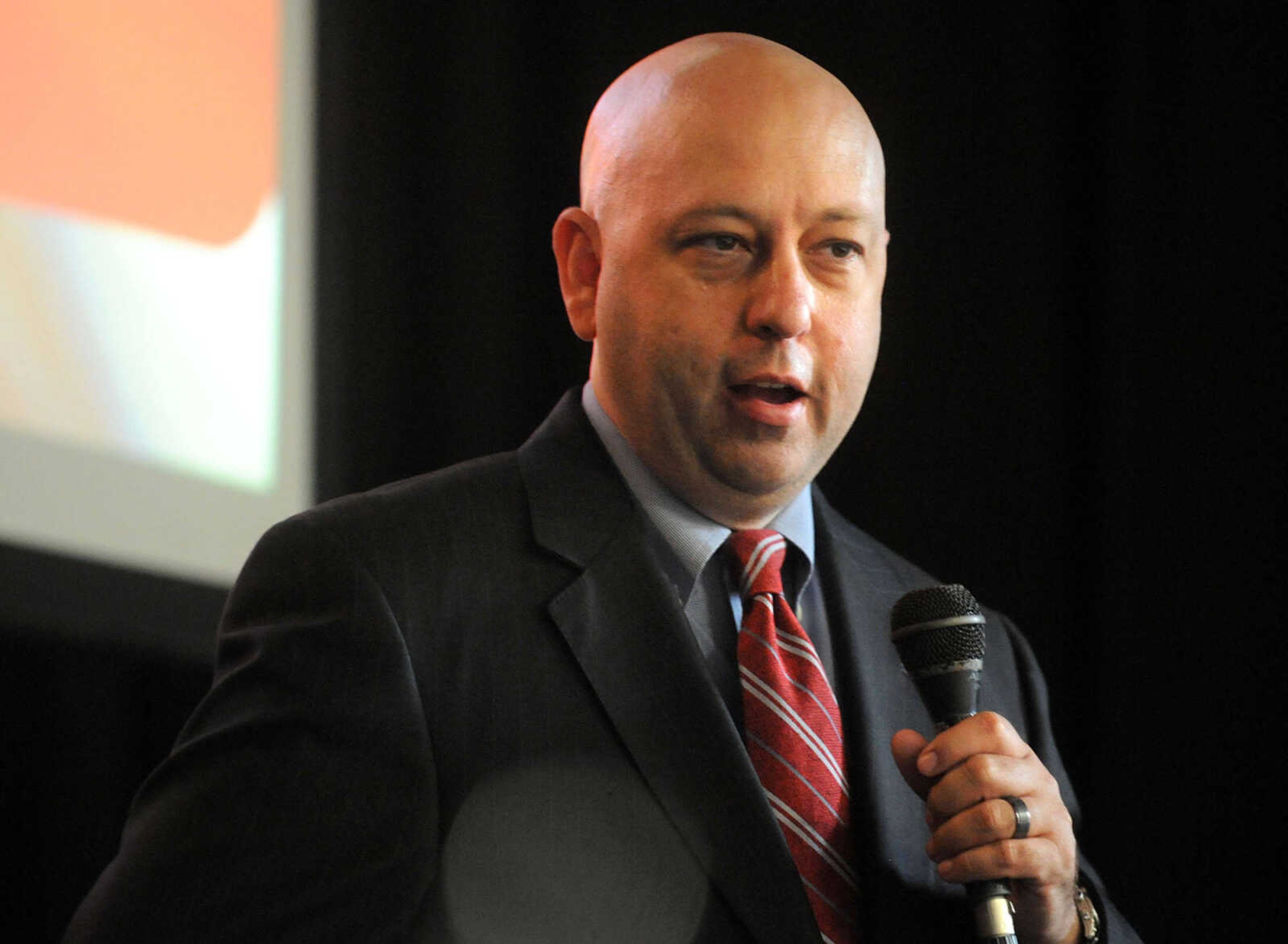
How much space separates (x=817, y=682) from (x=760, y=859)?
0.86 feet

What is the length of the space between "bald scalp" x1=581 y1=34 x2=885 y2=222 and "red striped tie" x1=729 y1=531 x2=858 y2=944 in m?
0.54

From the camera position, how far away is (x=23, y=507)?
7.66 ft

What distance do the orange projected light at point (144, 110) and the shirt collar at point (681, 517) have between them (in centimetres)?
99

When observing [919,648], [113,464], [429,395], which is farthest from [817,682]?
[429,395]

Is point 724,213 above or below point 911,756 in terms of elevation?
above

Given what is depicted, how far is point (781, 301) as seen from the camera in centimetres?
178

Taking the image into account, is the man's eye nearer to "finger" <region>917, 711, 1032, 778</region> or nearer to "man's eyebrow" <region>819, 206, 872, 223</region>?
"man's eyebrow" <region>819, 206, 872, 223</region>

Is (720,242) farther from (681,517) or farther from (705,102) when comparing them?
(681,517)

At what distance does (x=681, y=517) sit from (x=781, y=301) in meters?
0.30

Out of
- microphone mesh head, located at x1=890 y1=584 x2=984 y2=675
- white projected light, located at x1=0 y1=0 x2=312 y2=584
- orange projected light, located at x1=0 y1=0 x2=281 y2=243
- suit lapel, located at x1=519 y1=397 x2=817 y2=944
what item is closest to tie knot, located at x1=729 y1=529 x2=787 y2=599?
suit lapel, located at x1=519 y1=397 x2=817 y2=944

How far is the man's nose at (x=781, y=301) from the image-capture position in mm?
1782

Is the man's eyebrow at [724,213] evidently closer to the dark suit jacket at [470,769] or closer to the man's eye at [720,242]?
the man's eye at [720,242]

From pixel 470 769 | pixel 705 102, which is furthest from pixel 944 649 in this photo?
pixel 705 102

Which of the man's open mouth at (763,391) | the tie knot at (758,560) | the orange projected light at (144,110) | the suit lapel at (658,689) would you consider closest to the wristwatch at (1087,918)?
the suit lapel at (658,689)
